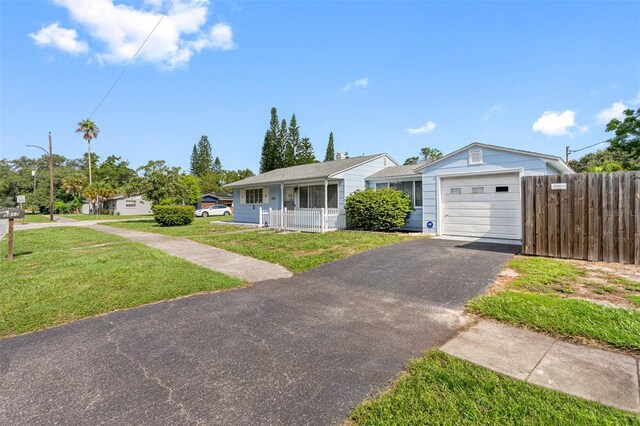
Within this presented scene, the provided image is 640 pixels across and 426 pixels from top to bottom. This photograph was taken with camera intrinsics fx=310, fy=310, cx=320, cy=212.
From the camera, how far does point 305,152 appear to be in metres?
46.8

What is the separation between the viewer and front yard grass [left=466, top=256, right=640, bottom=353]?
358cm

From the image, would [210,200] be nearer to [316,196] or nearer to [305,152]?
[305,152]

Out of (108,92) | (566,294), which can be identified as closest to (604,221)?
(566,294)

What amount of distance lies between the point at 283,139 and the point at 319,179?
33044mm

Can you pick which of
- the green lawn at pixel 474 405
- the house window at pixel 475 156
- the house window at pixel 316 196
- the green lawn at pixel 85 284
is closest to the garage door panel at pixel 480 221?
the house window at pixel 475 156

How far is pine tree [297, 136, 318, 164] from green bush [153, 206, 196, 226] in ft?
88.3

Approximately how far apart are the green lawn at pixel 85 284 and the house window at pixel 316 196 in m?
8.80

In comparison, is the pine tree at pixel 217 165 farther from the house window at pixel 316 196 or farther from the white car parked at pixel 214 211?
the house window at pixel 316 196

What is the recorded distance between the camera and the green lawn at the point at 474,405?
2.18 m

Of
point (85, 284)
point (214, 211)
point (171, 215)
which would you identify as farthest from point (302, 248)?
point (214, 211)

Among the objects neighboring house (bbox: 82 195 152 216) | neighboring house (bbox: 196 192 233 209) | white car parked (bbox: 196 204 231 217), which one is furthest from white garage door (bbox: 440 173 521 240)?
neighboring house (bbox: 82 195 152 216)

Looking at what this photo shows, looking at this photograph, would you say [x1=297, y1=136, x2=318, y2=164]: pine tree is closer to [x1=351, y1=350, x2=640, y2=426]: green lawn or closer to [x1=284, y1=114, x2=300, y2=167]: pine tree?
[x1=284, y1=114, x2=300, y2=167]: pine tree

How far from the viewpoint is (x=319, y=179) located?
50.7 feet

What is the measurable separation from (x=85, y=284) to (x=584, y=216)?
423 inches
